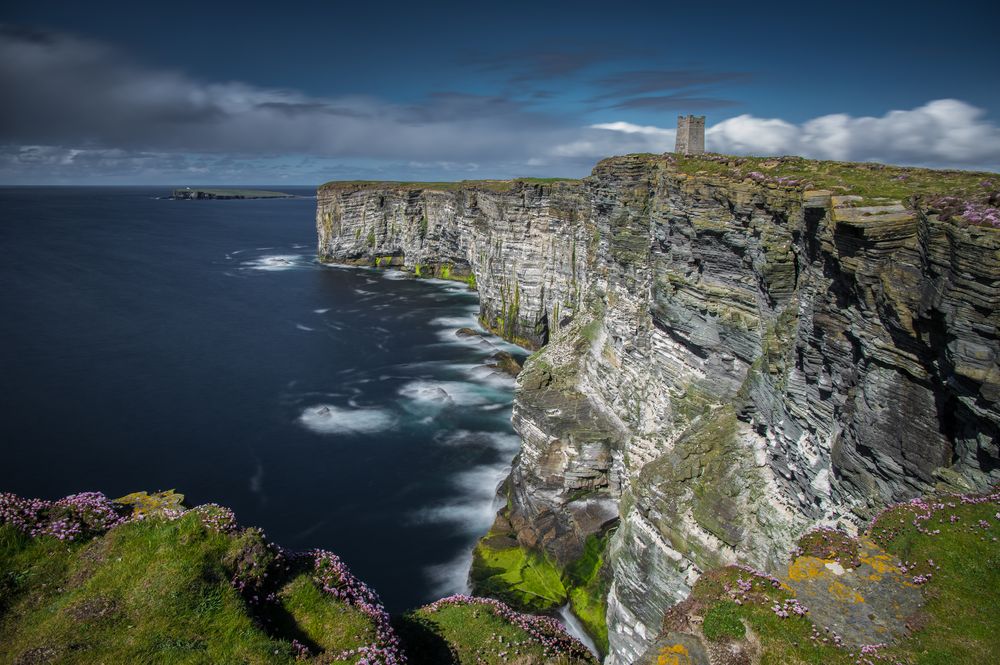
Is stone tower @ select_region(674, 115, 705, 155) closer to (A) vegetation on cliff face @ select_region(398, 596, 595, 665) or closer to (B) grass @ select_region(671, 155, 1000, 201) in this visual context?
(B) grass @ select_region(671, 155, 1000, 201)

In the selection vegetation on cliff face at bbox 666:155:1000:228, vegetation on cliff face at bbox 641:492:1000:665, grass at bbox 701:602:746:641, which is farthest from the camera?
A: vegetation on cliff face at bbox 666:155:1000:228

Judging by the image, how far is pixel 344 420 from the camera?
187 ft

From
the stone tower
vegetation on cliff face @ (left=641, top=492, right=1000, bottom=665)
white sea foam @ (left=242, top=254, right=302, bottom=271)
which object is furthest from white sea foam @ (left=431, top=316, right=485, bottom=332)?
vegetation on cliff face @ (left=641, top=492, right=1000, bottom=665)

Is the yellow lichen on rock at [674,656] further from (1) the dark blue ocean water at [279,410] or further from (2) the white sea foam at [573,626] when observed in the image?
(1) the dark blue ocean water at [279,410]

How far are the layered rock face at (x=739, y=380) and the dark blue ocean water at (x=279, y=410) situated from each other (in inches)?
357

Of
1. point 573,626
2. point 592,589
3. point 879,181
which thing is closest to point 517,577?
point 573,626

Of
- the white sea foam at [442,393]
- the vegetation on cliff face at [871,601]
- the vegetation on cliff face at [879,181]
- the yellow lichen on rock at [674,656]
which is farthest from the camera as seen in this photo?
the white sea foam at [442,393]

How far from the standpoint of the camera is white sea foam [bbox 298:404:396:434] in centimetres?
5512

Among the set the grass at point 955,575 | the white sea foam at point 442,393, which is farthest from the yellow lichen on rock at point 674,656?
the white sea foam at point 442,393

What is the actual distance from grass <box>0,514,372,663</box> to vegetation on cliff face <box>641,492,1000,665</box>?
7.73 m

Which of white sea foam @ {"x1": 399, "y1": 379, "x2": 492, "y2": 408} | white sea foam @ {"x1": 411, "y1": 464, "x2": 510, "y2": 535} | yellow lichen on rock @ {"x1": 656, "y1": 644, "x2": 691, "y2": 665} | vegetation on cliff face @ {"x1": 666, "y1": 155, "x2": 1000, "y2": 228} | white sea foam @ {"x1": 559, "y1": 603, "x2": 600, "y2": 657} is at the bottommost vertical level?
white sea foam @ {"x1": 559, "y1": 603, "x2": 600, "y2": 657}

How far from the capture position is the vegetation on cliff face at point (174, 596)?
1145 centimetres

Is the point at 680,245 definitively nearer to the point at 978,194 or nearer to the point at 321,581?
the point at 978,194

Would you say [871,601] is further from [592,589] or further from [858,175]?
[592,589]
